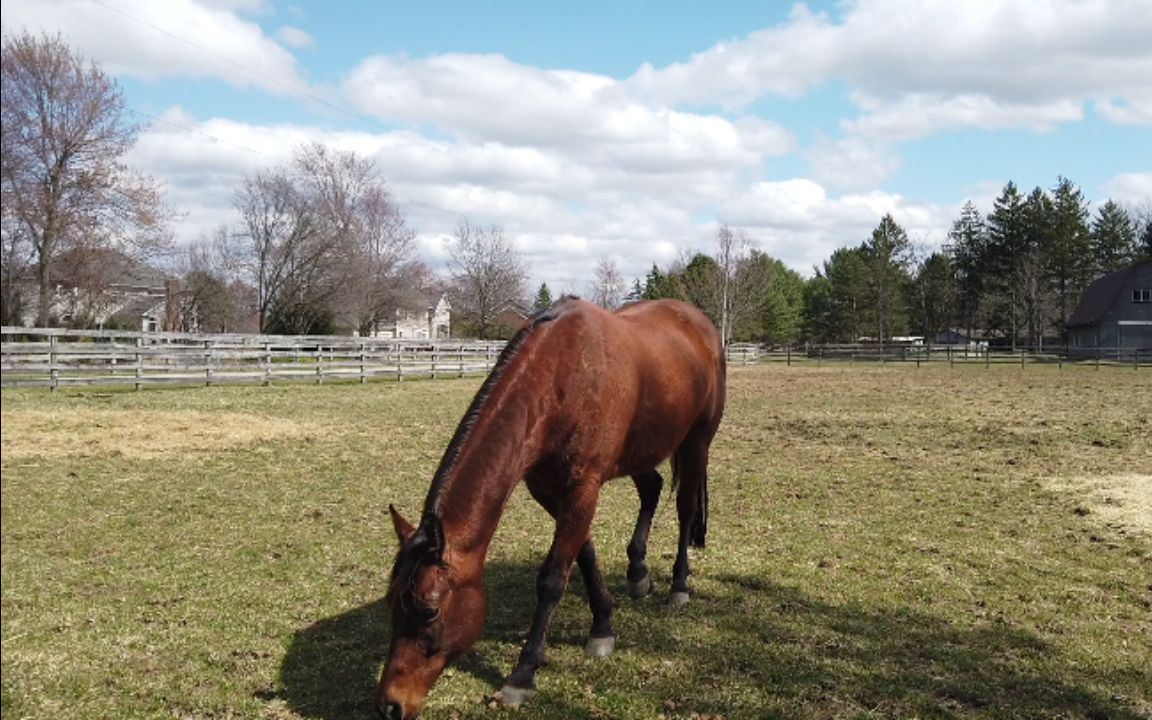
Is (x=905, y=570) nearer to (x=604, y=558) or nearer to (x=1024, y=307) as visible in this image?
(x=604, y=558)

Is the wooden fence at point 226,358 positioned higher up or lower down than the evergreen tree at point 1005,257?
lower down

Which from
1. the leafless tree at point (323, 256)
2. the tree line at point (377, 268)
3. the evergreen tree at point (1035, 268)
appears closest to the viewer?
the tree line at point (377, 268)

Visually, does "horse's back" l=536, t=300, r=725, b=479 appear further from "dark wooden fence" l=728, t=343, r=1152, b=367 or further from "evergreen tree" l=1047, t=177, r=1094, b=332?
"evergreen tree" l=1047, t=177, r=1094, b=332

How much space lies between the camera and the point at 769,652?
4.41 m

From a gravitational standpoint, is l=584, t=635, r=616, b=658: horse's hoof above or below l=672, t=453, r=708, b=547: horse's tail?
below

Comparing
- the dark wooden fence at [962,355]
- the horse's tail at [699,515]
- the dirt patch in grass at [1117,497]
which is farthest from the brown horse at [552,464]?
the dark wooden fence at [962,355]

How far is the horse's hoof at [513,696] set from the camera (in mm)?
3793

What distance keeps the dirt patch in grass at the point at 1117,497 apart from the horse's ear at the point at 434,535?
6.88 metres

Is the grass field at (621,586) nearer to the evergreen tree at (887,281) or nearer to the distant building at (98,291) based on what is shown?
the distant building at (98,291)

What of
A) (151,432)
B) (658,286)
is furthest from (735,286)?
(151,432)

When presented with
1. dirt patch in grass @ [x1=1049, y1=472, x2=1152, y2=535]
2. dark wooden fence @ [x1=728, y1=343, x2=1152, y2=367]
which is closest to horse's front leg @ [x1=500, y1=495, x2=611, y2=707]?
dirt patch in grass @ [x1=1049, y1=472, x2=1152, y2=535]

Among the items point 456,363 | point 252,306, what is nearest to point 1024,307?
point 456,363

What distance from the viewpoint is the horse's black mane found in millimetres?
3340

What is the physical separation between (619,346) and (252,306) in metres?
27.5
